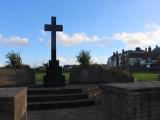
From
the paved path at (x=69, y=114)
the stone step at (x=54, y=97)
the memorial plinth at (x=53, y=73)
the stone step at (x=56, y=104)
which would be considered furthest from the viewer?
the memorial plinth at (x=53, y=73)

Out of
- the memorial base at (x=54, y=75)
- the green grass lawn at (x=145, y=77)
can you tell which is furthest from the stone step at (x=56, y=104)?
the green grass lawn at (x=145, y=77)

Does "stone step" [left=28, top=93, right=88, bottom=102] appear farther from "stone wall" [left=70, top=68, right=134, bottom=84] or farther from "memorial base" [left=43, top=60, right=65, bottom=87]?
"stone wall" [left=70, top=68, right=134, bottom=84]

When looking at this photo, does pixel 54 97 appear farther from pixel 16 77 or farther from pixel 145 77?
pixel 145 77

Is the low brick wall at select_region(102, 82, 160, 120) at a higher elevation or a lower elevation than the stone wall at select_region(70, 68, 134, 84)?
lower

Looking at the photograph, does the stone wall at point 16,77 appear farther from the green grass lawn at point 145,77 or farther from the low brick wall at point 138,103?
the low brick wall at point 138,103

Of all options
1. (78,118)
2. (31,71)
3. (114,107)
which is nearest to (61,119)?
(78,118)

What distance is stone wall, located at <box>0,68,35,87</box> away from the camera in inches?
674

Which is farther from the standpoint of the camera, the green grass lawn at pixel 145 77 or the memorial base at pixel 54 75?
the green grass lawn at pixel 145 77

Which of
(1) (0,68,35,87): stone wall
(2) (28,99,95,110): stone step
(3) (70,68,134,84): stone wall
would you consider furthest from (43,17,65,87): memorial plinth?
(2) (28,99,95,110): stone step

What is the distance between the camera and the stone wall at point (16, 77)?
56.1 feet

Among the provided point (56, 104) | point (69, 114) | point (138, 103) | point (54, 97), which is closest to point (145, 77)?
point (54, 97)

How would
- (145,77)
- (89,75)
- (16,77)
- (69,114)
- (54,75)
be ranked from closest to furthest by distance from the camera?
(69,114) < (54,75) < (16,77) < (89,75) < (145,77)

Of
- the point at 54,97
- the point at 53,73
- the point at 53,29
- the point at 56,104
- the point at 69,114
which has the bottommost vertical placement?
the point at 69,114

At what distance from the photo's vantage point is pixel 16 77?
Answer: 687 inches
